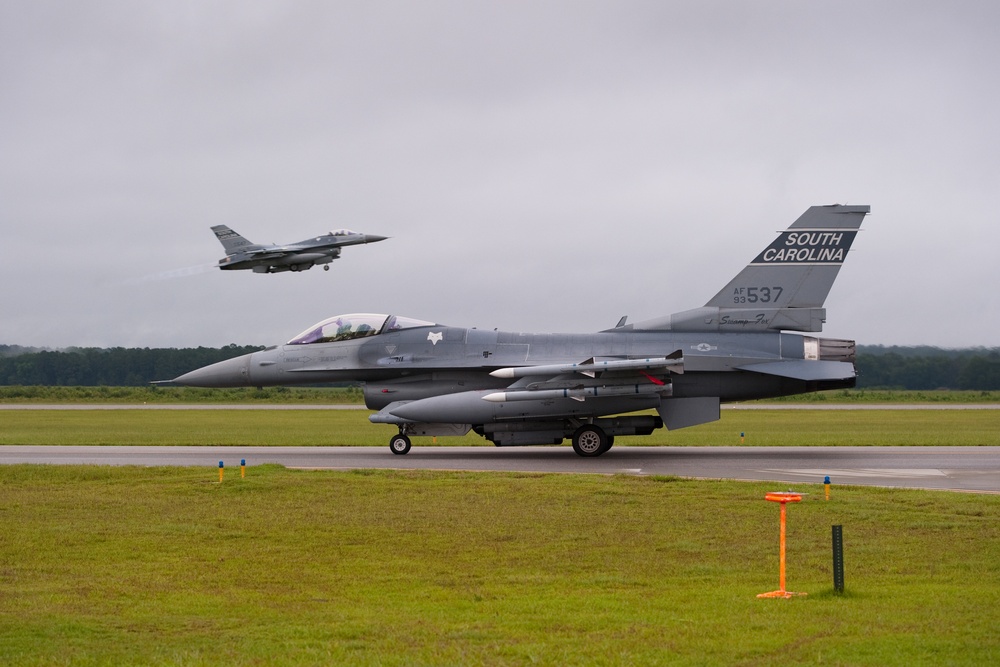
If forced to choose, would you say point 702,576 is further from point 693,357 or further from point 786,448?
point 786,448

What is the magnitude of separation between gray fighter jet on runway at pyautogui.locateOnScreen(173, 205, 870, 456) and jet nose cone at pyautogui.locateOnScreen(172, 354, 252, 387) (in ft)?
5.70

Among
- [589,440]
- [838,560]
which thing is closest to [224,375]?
[589,440]

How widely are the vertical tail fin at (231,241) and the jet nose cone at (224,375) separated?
14.3 meters

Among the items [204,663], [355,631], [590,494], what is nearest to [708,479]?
[590,494]

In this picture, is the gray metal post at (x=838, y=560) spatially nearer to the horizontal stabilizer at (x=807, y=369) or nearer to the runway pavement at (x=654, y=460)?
the runway pavement at (x=654, y=460)

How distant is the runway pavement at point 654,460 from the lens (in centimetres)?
1942

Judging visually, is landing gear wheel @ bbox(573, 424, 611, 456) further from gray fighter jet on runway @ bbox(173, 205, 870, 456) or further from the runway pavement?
the runway pavement

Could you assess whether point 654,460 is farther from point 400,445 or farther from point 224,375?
point 224,375

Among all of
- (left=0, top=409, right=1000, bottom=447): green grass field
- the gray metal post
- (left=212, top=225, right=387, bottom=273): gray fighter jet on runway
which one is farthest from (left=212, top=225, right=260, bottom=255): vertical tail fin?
the gray metal post

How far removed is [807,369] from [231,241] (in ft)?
83.3

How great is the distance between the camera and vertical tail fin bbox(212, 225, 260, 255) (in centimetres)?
4128

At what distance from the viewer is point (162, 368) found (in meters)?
80.1

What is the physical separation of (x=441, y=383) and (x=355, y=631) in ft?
60.0

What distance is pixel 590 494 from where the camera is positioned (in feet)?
54.0
